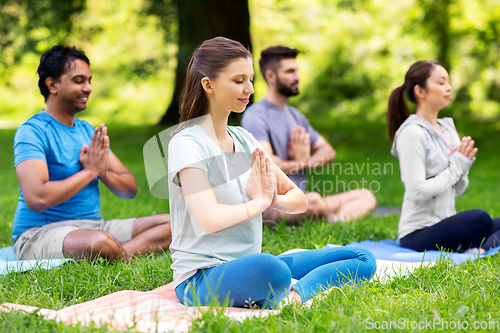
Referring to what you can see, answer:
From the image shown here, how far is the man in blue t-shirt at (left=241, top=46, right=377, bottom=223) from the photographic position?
14.5 feet

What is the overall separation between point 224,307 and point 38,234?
1.81m

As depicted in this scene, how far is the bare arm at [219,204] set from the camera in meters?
2.07

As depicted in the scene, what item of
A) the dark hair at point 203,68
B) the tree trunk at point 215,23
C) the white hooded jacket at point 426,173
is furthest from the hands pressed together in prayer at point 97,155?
the tree trunk at point 215,23

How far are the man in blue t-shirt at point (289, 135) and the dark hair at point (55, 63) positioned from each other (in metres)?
1.78

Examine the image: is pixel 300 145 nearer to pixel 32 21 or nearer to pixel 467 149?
pixel 467 149

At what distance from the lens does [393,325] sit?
2000 millimetres

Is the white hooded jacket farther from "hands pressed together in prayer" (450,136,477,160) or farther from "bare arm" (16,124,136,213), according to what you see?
"bare arm" (16,124,136,213)

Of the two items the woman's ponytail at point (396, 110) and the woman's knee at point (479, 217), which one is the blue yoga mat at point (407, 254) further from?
the woman's ponytail at point (396, 110)

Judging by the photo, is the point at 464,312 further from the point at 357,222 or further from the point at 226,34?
the point at 226,34

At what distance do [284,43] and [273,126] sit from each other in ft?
52.7

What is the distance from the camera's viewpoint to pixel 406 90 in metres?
3.64

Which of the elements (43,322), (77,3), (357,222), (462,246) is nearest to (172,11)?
(77,3)

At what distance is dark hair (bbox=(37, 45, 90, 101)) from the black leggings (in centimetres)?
288

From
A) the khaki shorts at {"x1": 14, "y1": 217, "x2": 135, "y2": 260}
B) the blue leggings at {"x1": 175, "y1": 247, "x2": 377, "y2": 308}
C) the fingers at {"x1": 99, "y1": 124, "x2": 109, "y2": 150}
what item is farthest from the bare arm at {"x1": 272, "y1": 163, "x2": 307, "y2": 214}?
the khaki shorts at {"x1": 14, "y1": 217, "x2": 135, "y2": 260}
